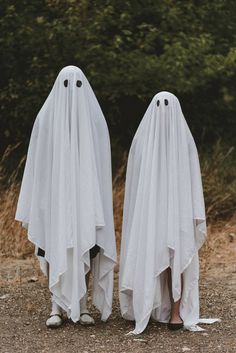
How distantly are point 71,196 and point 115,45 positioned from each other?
580 centimetres

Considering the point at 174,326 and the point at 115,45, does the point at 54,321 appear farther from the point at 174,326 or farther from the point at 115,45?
the point at 115,45

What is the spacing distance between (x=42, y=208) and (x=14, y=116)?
6.99m

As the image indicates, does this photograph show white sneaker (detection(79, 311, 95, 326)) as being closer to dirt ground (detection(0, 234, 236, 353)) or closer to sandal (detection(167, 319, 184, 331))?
dirt ground (detection(0, 234, 236, 353))

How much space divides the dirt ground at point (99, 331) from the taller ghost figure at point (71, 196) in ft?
0.63

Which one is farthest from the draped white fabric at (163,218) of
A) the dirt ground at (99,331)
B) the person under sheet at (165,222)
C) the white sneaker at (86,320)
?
the white sneaker at (86,320)

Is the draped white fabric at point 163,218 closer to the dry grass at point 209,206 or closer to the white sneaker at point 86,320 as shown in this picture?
the white sneaker at point 86,320

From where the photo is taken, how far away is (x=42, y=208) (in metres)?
7.46

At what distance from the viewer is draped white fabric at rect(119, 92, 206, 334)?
7.13 m

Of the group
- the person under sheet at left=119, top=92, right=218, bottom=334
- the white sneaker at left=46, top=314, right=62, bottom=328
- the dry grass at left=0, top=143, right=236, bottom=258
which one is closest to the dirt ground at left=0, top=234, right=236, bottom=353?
the white sneaker at left=46, top=314, right=62, bottom=328

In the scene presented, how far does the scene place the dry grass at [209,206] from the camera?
1080cm

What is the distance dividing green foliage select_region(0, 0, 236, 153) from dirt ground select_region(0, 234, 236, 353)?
4491 mm

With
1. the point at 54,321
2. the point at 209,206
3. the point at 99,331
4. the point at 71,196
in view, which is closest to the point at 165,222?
the point at 71,196

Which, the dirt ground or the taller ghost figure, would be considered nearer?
the dirt ground

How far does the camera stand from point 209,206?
40.7 ft
